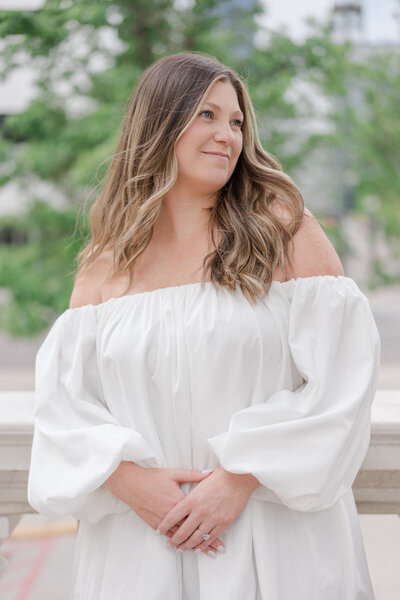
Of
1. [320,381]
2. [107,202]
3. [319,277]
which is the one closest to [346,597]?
[320,381]

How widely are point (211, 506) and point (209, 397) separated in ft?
0.83

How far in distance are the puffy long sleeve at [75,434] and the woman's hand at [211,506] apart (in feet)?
0.47

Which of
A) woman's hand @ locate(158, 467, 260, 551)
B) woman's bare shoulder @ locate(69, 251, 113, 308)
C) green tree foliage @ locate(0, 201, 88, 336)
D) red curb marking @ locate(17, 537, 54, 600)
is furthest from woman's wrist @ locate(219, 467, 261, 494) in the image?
green tree foliage @ locate(0, 201, 88, 336)

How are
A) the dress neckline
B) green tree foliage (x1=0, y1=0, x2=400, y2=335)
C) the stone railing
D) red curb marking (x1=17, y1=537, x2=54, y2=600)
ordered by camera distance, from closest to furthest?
the dress neckline → the stone railing → red curb marking (x1=17, y1=537, x2=54, y2=600) → green tree foliage (x1=0, y1=0, x2=400, y2=335)

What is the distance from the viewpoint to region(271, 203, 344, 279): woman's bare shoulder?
184cm

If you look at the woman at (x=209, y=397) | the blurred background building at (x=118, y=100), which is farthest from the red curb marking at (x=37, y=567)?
the blurred background building at (x=118, y=100)

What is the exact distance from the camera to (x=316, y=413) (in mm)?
1726

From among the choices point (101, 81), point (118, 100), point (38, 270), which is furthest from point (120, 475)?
point (38, 270)

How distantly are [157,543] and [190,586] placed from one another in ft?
0.46

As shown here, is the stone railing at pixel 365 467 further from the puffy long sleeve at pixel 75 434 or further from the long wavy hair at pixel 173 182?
the long wavy hair at pixel 173 182

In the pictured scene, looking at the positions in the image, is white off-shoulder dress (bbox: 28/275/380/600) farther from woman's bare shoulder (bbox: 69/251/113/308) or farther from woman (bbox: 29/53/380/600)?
woman's bare shoulder (bbox: 69/251/113/308)

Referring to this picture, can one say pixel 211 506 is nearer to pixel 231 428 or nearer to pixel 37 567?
pixel 231 428

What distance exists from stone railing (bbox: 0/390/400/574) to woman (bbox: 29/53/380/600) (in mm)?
210

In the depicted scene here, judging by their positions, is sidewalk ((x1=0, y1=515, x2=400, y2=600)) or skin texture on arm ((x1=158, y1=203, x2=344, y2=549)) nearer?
skin texture on arm ((x1=158, y1=203, x2=344, y2=549))
